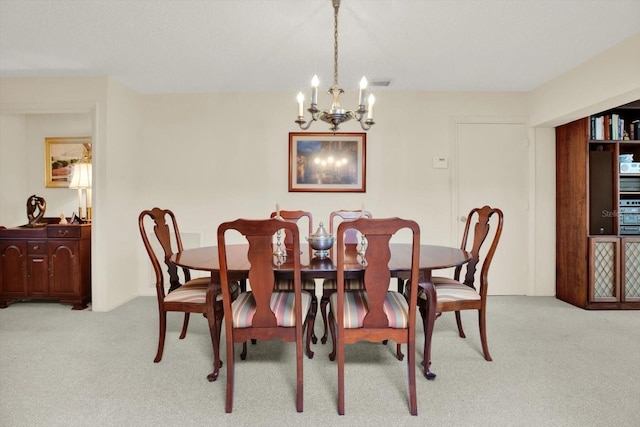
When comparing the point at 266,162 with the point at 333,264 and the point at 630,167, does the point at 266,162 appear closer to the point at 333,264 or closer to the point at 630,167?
the point at 333,264

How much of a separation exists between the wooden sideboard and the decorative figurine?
0.63 ft

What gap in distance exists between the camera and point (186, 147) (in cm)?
420

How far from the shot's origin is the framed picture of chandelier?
412cm

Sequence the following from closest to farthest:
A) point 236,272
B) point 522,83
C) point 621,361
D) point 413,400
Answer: point 413,400, point 236,272, point 621,361, point 522,83

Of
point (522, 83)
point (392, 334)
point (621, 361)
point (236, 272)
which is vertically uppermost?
point (522, 83)

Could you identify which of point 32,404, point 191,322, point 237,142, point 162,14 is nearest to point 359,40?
point 162,14

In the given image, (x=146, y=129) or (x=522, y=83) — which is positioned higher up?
(x=522, y=83)

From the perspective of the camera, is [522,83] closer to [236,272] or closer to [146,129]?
[236,272]

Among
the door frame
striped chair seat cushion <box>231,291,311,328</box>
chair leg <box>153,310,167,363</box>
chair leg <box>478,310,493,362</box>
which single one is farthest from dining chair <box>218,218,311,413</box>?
the door frame

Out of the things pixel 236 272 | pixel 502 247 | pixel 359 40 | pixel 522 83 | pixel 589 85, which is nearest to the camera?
pixel 236 272

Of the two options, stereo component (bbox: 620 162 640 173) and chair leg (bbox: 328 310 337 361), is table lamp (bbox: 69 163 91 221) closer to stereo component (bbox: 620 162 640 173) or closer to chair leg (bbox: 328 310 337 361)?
chair leg (bbox: 328 310 337 361)

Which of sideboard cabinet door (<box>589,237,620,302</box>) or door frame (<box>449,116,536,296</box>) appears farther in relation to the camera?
door frame (<box>449,116,536,296</box>)

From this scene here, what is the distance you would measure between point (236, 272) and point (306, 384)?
0.78m

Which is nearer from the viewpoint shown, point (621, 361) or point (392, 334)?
point (392, 334)
